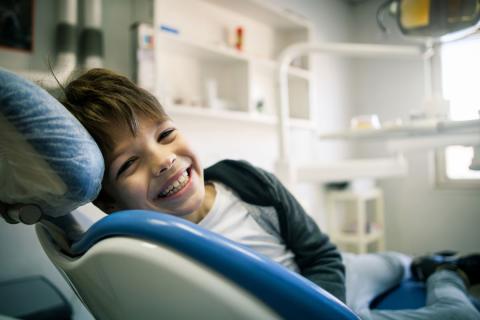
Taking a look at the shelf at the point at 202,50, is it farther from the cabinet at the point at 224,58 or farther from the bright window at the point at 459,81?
the bright window at the point at 459,81

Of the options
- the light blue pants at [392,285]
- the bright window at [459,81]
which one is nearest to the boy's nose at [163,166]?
the light blue pants at [392,285]

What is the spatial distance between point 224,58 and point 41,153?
148cm

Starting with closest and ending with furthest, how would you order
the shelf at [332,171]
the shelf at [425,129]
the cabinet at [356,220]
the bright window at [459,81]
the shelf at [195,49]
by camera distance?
1. the shelf at [425,129]
2. the shelf at [332,171]
3. the shelf at [195,49]
4. the bright window at [459,81]
5. the cabinet at [356,220]

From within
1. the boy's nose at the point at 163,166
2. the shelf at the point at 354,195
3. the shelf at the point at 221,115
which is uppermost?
the shelf at the point at 221,115

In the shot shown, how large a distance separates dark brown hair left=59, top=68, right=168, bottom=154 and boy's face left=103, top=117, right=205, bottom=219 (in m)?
0.01

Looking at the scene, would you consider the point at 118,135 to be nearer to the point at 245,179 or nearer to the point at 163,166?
the point at 163,166

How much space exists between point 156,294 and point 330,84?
2.57 m

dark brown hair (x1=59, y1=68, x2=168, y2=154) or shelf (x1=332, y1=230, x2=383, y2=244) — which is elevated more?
dark brown hair (x1=59, y1=68, x2=168, y2=154)

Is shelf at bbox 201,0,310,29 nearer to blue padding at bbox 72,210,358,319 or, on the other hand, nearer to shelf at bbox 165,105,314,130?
shelf at bbox 165,105,314,130

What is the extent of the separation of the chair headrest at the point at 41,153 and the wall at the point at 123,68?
0.25m

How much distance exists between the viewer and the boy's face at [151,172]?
0.52 metres

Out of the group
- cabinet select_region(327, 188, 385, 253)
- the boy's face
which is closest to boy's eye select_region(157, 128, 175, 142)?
the boy's face

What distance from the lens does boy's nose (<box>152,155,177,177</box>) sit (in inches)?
21.0

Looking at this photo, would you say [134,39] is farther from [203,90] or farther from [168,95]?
[203,90]
